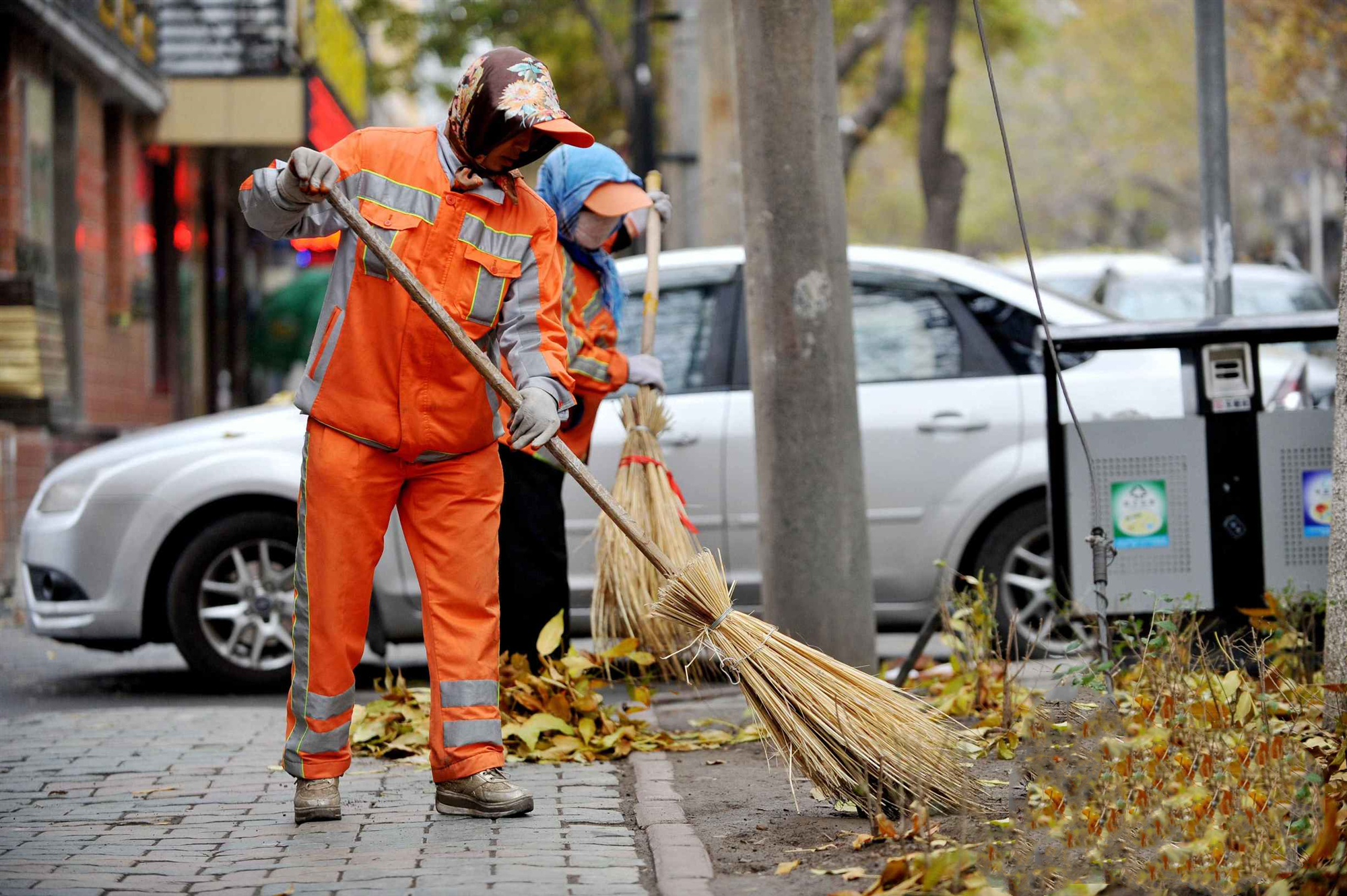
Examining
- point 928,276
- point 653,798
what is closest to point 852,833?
point 653,798

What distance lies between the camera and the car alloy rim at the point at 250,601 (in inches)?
272

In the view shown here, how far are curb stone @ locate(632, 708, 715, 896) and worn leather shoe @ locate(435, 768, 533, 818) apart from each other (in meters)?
0.30

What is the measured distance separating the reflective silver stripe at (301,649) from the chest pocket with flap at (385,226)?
1.57 feet

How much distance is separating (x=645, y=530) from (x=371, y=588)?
1645mm

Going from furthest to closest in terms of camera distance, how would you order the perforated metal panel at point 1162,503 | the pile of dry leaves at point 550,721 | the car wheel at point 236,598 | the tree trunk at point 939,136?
the tree trunk at point 939,136 < the car wheel at point 236,598 < the perforated metal panel at point 1162,503 < the pile of dry leaves at point 550,721

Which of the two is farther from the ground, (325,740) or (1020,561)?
(1020,561)

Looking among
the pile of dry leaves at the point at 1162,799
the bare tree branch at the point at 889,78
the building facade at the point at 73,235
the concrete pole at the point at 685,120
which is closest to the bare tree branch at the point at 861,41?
the bare tree branch at the point at 889,78

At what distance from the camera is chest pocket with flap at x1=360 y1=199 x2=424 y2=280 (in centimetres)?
430

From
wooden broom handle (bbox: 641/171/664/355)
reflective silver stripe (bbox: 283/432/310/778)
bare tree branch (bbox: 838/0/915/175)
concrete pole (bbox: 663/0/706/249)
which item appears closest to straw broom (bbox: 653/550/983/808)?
reflective silver stripe (bbox: 283/432/310/778)

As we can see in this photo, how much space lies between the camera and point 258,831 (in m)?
4.40

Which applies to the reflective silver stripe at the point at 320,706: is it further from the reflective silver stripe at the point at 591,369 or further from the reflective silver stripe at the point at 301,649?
the reflective silver stripe at the point at 591,369

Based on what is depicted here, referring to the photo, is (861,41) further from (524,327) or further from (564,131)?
(564,131)

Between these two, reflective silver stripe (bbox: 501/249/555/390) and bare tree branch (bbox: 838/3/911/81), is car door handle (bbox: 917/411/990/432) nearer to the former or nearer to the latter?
reflective silver stripe (bbox: 501/249/555/390)

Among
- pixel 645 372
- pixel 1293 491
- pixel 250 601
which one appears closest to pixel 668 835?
pixel 645 372
